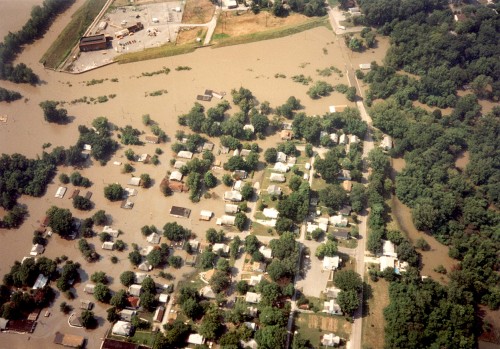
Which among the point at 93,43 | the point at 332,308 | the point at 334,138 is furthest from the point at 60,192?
the point at 334,138

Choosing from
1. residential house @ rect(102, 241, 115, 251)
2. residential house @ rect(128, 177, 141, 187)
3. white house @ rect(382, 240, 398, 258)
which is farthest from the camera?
residential house @ rect(128, 177, 141, 187)

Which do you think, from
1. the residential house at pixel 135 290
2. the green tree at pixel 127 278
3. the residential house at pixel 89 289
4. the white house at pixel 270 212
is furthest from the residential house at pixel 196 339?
the white house at pixel 270 212

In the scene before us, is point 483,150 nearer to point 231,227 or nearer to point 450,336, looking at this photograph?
point 450,336

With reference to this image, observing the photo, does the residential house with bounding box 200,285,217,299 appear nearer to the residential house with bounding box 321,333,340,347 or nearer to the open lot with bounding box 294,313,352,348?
the open lot with bounding box 294,313,352,348

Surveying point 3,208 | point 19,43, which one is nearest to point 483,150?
point 3,208

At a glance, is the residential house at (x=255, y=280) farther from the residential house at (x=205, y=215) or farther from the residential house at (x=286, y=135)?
the residential house at (x=286, y=135)

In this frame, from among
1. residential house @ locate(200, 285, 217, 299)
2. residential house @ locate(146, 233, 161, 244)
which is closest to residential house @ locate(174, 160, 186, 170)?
residential house @ locate(146, 233, 161, 244)
